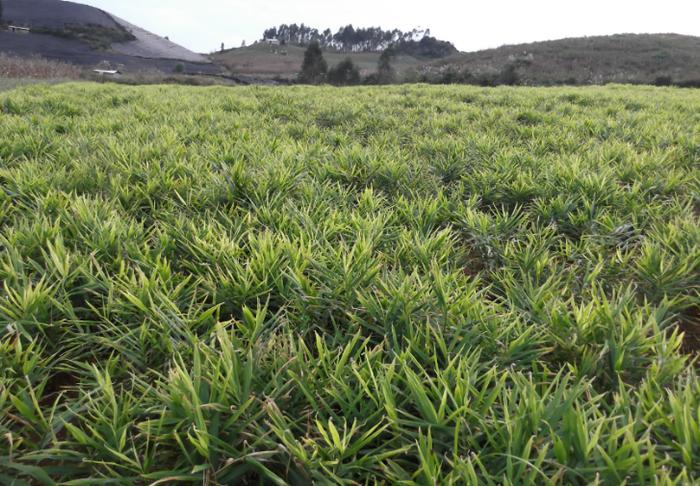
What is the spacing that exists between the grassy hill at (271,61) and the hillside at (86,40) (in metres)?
5.64

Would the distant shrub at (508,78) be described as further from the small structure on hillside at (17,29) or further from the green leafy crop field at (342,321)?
the small structure on hillside at (17,29)

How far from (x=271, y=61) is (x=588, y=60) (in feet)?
148

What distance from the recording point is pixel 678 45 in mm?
33094

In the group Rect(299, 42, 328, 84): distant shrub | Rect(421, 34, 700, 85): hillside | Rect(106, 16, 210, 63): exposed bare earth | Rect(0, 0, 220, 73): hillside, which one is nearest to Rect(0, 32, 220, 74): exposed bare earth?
Rect(0, 0, 220, 73): hillside

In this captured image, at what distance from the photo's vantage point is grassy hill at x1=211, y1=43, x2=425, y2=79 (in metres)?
50.1

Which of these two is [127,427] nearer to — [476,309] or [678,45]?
[476,309]

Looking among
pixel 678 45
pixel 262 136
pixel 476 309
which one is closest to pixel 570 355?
pixel 476 309

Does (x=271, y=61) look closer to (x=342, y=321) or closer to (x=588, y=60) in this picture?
(x=588, y=60)

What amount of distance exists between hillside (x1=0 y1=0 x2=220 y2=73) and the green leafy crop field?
4152 centimetres

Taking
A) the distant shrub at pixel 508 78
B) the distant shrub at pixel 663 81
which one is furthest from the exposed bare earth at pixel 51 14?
the distant shrub at pixel 663 81

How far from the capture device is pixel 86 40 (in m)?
45.2

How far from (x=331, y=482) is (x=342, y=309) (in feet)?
1.97

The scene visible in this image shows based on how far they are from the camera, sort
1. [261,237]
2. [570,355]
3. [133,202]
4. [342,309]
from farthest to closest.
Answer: [133,202]
[261,237]
[342,309]
[570,355]

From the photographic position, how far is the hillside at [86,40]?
37062mm
